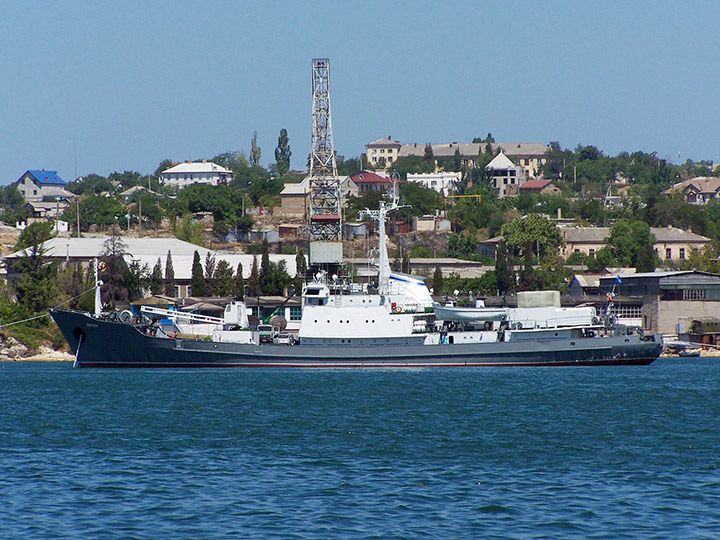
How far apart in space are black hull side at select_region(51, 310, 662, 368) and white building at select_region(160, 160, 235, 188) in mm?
114541

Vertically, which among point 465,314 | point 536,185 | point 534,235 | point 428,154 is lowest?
point 465,314

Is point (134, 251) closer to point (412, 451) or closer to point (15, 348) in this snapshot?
point (15, 348)

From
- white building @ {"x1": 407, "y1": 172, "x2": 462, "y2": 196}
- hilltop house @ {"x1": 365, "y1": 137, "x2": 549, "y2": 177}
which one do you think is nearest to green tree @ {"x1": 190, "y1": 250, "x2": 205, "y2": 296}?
white building @ {"x1": 407, "y1": 172, "x2": 462, "y2": 196}

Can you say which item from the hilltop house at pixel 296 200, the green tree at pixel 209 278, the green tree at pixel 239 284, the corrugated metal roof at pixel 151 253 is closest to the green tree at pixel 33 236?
the corrugated metal roof at pixel 151 253

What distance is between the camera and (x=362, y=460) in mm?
28797

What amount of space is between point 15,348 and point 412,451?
5277cm

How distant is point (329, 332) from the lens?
58281 mm

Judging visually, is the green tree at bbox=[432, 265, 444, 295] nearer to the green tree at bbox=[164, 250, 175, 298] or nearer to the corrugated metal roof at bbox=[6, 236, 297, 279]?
the corrugated metal roof at bbox=[6, 236, 297, 279]

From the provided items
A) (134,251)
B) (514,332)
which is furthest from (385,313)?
(134,251)

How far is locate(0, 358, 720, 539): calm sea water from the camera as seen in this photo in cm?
2170

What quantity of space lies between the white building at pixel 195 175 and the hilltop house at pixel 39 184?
1717 centimetres

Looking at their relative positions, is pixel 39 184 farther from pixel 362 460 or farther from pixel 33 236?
pixel 362 460

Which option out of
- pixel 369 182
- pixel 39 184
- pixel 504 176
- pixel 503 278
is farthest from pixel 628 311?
pixel 39 184

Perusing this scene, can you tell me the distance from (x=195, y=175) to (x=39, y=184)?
25621 millimetres
